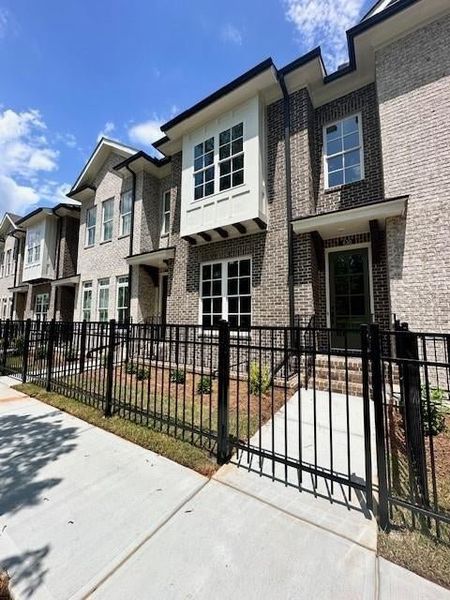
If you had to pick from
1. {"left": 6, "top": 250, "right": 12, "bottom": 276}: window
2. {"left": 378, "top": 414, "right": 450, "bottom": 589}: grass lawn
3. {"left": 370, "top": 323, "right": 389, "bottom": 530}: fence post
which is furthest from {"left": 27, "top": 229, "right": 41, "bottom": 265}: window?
{"left": 378, "top": 414, "right": 450, "bottom": 589}: grass lawn

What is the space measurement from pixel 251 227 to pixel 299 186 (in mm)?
1767

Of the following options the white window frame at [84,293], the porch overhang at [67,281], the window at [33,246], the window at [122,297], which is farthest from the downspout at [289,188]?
the window at [33,246]

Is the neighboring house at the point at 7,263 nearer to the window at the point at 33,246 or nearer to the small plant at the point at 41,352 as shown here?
the window at the point at 33,246

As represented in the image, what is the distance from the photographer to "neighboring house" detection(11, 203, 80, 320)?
16.5 meters

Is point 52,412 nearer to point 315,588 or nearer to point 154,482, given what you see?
point 154,482

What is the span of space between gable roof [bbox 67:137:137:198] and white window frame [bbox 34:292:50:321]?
6616 mm

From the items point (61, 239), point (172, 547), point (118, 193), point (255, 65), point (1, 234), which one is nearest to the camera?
point (172, 547)

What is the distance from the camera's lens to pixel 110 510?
8.88 feet

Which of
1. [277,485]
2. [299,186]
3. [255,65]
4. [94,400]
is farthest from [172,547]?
[255,65]

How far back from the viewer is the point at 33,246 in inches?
720

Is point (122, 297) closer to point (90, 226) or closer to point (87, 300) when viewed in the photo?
point (87, 300)

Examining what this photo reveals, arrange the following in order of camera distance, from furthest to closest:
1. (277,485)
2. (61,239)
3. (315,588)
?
(61,239) < (277,485) < (315,588)

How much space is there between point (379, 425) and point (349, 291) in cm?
596

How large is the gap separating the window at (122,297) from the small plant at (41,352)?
4577 millimetres
